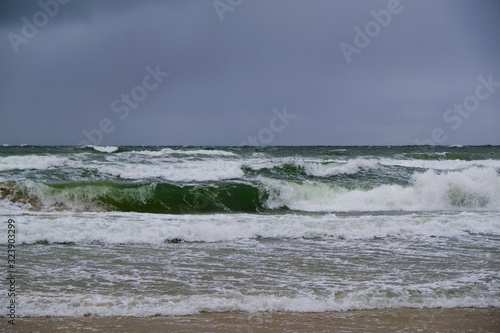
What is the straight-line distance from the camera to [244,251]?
7.45 meters

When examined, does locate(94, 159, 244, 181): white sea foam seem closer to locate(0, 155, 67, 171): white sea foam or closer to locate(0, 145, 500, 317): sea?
locate(0, 155, 67, 171): white sea foam

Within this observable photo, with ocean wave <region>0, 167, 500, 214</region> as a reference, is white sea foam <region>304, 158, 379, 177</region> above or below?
above

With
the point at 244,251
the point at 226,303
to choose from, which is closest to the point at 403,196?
the point at 244,251

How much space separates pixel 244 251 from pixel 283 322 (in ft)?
10.5

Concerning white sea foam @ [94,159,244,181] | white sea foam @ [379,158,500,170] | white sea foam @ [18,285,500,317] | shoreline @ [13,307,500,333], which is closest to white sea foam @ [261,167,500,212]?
white sea foam @ [94,159,244,181]

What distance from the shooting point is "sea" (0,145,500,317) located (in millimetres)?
4895

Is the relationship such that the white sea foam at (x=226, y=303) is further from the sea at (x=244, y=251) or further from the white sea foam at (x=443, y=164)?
the white sea foam at (x=443, y=164)

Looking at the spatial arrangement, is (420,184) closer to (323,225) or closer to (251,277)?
(323,225)

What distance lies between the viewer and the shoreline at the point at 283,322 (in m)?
4.05

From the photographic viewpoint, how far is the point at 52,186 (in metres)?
14.7

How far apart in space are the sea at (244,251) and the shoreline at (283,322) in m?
0.15

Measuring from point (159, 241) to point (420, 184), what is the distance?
37.2 feet

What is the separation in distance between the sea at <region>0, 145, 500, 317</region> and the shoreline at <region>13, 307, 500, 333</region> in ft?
0.48

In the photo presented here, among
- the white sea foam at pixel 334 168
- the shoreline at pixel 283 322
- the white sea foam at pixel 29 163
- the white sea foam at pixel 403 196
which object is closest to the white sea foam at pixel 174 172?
the white sea foam at pixel 29 163
